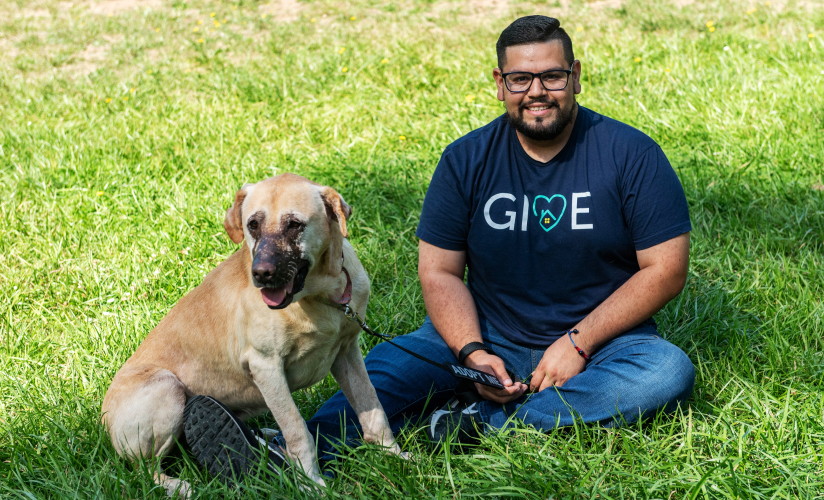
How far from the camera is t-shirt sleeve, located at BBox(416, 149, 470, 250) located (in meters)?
3.15

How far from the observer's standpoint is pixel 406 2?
8.75 metres

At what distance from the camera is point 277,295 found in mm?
2422

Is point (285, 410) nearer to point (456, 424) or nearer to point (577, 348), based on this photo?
point (456, 424)

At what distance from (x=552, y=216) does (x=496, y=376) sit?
0.65 meters

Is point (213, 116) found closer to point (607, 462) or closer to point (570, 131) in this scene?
point (570, 131)

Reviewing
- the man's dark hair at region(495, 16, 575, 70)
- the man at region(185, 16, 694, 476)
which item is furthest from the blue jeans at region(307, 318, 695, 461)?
the man's dark hair at region(495, 16, 575, 70)

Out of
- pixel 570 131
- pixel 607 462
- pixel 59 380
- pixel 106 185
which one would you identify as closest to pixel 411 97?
pixel 106 185

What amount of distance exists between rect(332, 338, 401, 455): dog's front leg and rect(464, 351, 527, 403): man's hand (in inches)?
15.0

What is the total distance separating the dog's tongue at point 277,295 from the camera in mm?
2414

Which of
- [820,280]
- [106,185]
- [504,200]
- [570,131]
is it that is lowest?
[820,280]

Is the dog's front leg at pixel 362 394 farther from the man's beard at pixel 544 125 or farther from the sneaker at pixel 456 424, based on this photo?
the man's beard at pixel 544 125

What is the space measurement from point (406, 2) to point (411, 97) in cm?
316

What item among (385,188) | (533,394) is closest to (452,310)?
(533,394)

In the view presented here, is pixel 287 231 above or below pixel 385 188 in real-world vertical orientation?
above
